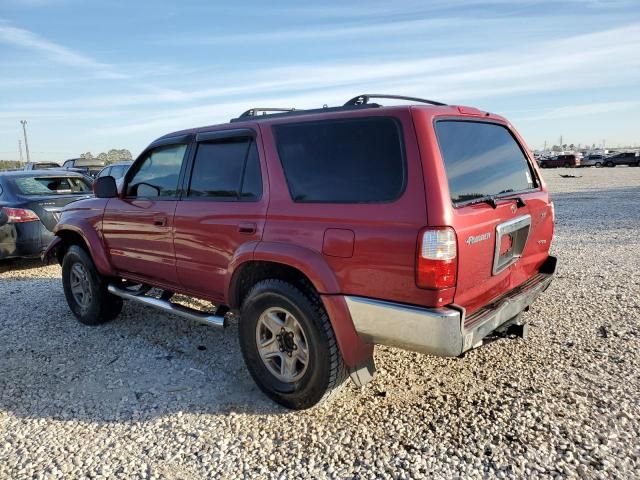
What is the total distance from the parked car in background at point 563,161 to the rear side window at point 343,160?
182ft

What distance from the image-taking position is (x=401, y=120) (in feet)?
8.87

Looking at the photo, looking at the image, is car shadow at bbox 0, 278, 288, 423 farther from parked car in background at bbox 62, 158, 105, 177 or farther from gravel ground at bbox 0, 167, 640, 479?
parked car in background at bbox 62, 158, 105, 177

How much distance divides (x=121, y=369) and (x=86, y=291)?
4.70 ft

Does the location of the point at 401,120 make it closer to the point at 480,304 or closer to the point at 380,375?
the point at 480,304

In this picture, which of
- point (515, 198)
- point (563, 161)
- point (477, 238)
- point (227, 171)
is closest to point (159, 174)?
point (227, 171)

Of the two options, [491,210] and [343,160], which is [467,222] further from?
[343,160]

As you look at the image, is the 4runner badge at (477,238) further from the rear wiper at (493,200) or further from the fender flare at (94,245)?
the fender flare at (94,245)

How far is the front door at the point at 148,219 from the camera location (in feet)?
13.3

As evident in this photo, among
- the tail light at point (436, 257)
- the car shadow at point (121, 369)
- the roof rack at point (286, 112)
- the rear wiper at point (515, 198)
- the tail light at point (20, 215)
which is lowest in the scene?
the car shadow at point (121, 369)

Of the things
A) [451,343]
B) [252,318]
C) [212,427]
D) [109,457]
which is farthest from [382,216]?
[109,457]

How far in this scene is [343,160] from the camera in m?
2.93

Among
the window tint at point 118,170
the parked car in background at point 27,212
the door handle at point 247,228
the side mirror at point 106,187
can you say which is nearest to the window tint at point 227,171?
the door handle at point 247,228

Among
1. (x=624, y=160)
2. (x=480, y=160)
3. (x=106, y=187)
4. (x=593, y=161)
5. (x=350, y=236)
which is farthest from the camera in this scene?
(x=593, y=161)

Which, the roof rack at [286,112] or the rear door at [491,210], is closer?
the rear door at [491,210]
